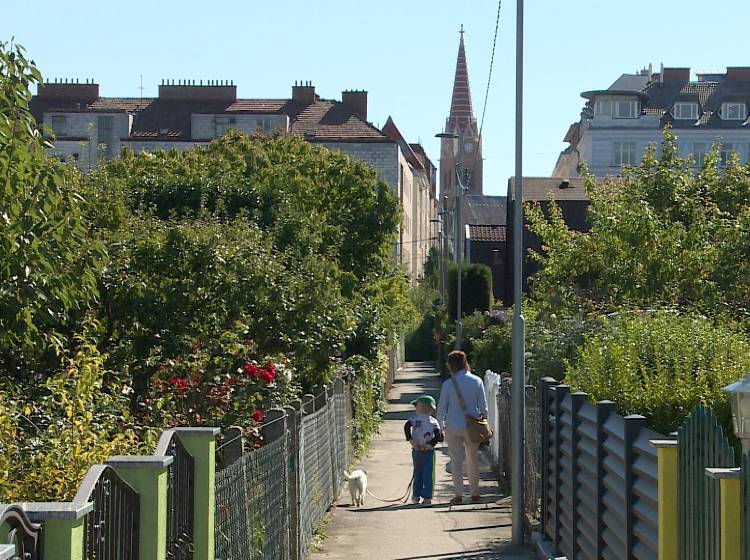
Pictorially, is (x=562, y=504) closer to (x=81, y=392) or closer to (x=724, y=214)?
(x=81, y=392)

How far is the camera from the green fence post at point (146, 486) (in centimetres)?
564

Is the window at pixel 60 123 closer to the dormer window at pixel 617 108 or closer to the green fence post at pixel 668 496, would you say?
the dormer window at pixel 617 108

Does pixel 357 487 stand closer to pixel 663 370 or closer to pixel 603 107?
pixel 663 370

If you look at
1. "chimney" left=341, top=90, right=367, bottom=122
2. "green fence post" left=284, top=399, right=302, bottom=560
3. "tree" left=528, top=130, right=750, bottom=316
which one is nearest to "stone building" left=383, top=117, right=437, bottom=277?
"chimney" left=341, top=90, right=367, bottom=122

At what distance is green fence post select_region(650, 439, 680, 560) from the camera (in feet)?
20.6

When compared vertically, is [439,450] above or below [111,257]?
below

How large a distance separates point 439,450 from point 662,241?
619 centimetres

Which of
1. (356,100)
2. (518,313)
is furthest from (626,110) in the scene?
(518,313)

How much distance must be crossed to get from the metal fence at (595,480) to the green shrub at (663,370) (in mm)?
330

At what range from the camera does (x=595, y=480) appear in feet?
29.4

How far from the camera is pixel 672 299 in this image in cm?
2234

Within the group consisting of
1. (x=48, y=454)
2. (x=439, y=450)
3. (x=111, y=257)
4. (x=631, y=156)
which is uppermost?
(x=631, y=156)

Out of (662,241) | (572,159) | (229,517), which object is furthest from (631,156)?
(229,517)

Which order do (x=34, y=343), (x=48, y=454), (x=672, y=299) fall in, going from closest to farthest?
(x=48, y=454) → (x=34, y=343) → (x=672, y=299)
